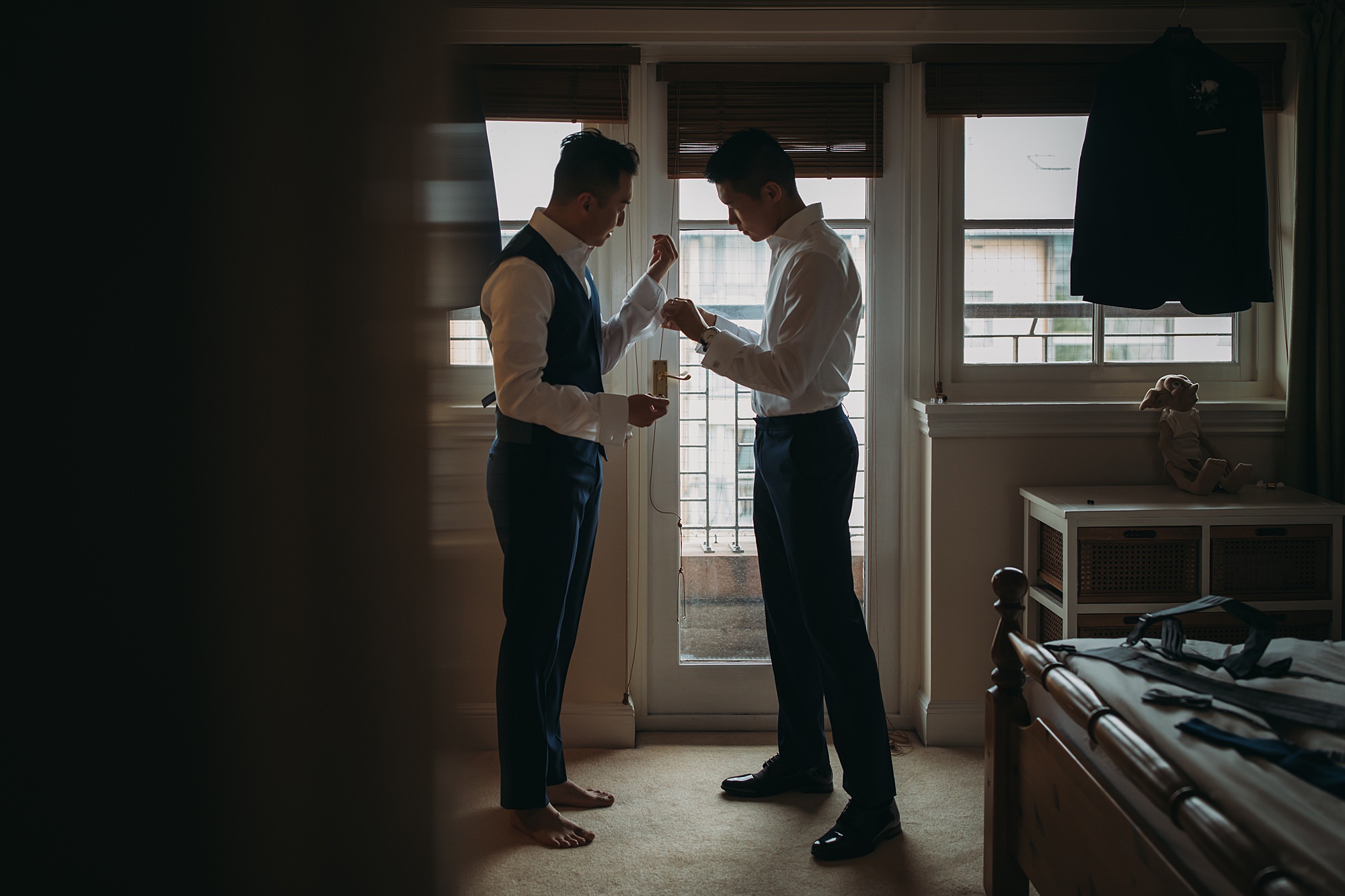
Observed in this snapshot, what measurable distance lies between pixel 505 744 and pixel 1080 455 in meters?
2.35

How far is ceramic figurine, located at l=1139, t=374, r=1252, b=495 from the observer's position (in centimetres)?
216

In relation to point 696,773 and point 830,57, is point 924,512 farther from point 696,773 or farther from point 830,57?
point 830,57

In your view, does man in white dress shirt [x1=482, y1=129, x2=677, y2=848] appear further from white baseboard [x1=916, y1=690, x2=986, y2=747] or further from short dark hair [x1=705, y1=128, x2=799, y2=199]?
white baseboard [x1=916, y1=690, x2=986, y2=747]

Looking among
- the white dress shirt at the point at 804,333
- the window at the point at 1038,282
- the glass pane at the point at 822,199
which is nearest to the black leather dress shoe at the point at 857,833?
the white dress shirt at the point at 804,333

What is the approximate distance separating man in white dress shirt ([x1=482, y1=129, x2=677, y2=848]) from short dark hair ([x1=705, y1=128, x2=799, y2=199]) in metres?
0.23

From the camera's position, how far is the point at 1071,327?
2395 millimetres

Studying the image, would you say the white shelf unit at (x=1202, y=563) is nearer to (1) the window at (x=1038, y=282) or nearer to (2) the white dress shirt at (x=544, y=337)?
(1) the window at (x=1038, y=282)

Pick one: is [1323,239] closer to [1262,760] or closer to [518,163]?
[1262,760]

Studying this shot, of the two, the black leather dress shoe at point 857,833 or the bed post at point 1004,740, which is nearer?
the bed post at point 1004,740

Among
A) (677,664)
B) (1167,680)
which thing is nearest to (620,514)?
(677,664)

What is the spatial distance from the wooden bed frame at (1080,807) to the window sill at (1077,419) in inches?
32.7

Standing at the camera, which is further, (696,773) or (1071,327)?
(1071,327)

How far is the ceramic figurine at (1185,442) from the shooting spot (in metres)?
2.16

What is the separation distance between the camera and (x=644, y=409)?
5.03 ft
